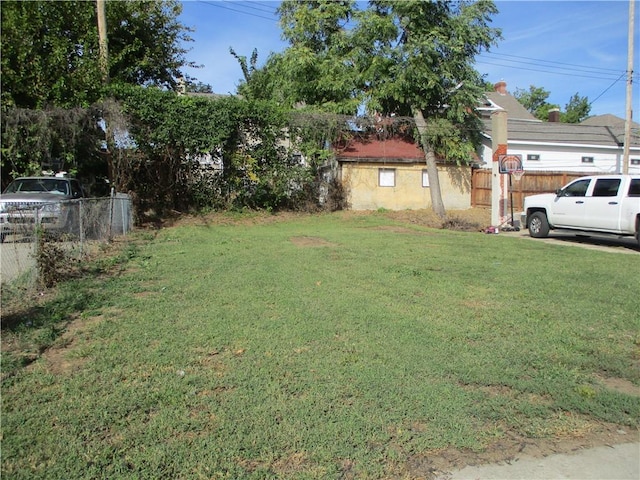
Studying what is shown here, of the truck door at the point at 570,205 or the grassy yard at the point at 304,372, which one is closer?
the grassy yard at the point at 304,372

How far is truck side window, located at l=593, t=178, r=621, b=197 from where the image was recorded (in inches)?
528

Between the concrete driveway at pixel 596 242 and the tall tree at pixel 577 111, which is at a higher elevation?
the tall tree at pixel 577 111

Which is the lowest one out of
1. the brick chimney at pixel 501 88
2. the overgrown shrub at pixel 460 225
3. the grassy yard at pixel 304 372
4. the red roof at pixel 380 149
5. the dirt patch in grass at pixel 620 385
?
the dirt patch in grass at pixel 620 385

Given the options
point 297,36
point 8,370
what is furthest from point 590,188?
point 297,36

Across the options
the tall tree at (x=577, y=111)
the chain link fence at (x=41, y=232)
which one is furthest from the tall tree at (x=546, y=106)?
the chain link fence at (x=41, y=232)

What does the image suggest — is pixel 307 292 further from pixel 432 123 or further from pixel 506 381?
pixel 432 123

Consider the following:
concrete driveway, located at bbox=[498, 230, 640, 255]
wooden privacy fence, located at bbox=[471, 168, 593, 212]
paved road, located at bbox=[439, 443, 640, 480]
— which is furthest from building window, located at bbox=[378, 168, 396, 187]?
paved road, located at bbox=[439, 443, 640, 480]

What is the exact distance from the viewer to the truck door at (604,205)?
1330 centimetres

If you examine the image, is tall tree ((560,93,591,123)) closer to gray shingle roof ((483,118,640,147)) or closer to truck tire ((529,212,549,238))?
gray shingle roof ((483,118,640,147))

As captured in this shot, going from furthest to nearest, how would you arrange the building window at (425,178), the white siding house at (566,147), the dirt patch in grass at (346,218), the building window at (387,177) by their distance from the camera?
1. the white siding house at (566,147)
2. the building window at (425,178)
3. the building window at (387,177)
4. the dirt patch in grass at (346,218)

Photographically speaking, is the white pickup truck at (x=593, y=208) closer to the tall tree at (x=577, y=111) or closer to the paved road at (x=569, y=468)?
the paved road at (x=569, y=468)

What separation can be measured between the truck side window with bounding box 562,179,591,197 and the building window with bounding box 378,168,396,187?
34.2 ft

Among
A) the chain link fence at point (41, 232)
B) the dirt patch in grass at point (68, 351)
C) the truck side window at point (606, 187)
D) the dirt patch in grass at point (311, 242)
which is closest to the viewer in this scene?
the dirt patch in grass at point (68, 351)

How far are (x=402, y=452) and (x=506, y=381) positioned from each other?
1.49 metres
